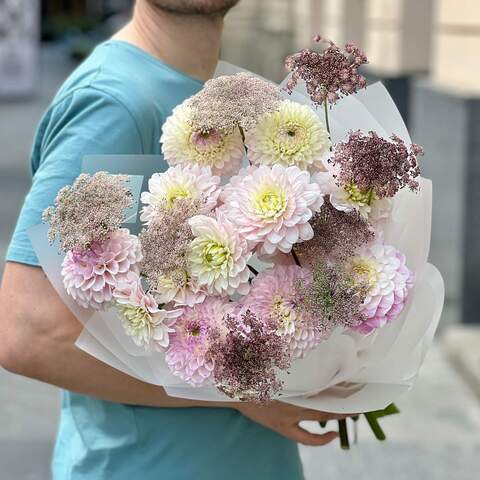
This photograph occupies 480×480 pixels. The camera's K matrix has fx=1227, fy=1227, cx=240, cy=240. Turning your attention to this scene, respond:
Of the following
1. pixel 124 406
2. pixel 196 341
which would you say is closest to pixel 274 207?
pixel 196 341

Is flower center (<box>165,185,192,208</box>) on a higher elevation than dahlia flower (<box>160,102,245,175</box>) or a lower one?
lower

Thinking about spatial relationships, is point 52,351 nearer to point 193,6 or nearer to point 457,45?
point 193,6

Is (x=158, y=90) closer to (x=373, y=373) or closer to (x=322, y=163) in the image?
(x=322, y=163)

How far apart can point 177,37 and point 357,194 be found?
671 mm

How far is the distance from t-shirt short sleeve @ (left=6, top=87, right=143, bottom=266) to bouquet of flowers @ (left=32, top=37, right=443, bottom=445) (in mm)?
167

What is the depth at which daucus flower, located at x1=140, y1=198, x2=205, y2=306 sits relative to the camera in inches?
67.4

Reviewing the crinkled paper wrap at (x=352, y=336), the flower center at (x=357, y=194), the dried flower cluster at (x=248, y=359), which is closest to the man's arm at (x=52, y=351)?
the crinkled paper wrap at (x=352, y=336)

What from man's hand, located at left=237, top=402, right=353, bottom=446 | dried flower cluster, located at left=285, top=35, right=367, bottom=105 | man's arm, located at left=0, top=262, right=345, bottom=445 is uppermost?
dried flower cluster, located at left=285, top=35, right=367, bottom=105

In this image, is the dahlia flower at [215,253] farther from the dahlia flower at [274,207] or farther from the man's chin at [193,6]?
the man's chin at [193,6]

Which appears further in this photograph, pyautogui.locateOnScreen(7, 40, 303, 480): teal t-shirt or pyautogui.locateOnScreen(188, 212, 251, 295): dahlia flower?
pyautogui.locateOnScreen(7, 40, 303, 480): teal t-shirt

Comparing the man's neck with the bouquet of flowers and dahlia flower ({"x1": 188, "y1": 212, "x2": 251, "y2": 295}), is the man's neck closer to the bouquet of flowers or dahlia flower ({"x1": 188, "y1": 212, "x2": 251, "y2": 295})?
the bouquet of flowers

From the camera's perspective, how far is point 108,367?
2.04 m

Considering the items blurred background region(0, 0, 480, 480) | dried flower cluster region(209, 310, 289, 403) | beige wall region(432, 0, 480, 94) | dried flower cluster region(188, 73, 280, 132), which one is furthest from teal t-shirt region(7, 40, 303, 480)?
beige wall region(432, 0, 480, 94)

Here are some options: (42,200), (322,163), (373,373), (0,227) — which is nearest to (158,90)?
(42,200)
